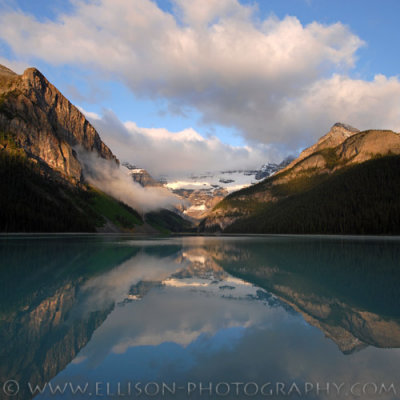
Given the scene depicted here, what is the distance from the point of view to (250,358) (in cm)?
915

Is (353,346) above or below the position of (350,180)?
below

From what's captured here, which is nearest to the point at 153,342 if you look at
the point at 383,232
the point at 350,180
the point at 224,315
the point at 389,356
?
the point at 224,315

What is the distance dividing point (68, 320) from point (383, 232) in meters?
151

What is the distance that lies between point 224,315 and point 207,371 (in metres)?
6.08

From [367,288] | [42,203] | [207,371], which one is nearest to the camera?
[207,371]

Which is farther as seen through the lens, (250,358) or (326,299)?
(326,299)

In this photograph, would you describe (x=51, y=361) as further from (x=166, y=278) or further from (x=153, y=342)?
(x=166, y=278)

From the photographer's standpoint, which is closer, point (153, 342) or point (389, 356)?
point (389, 356)

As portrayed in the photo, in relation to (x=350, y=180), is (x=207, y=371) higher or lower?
lower

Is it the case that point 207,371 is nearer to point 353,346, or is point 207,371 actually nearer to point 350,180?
point 353,346

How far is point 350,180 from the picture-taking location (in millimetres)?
195125

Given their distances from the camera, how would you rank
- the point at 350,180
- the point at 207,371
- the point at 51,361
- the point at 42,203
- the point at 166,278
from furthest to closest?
1. the point at 350,180
2. the point at 42,203
3. the point at 166,278
4. the point at 51,361
5. the point at 207,371

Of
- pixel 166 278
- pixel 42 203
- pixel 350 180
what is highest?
pixel 350 180

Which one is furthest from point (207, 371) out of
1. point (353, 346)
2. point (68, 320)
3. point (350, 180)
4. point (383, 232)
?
point (350, 180)
